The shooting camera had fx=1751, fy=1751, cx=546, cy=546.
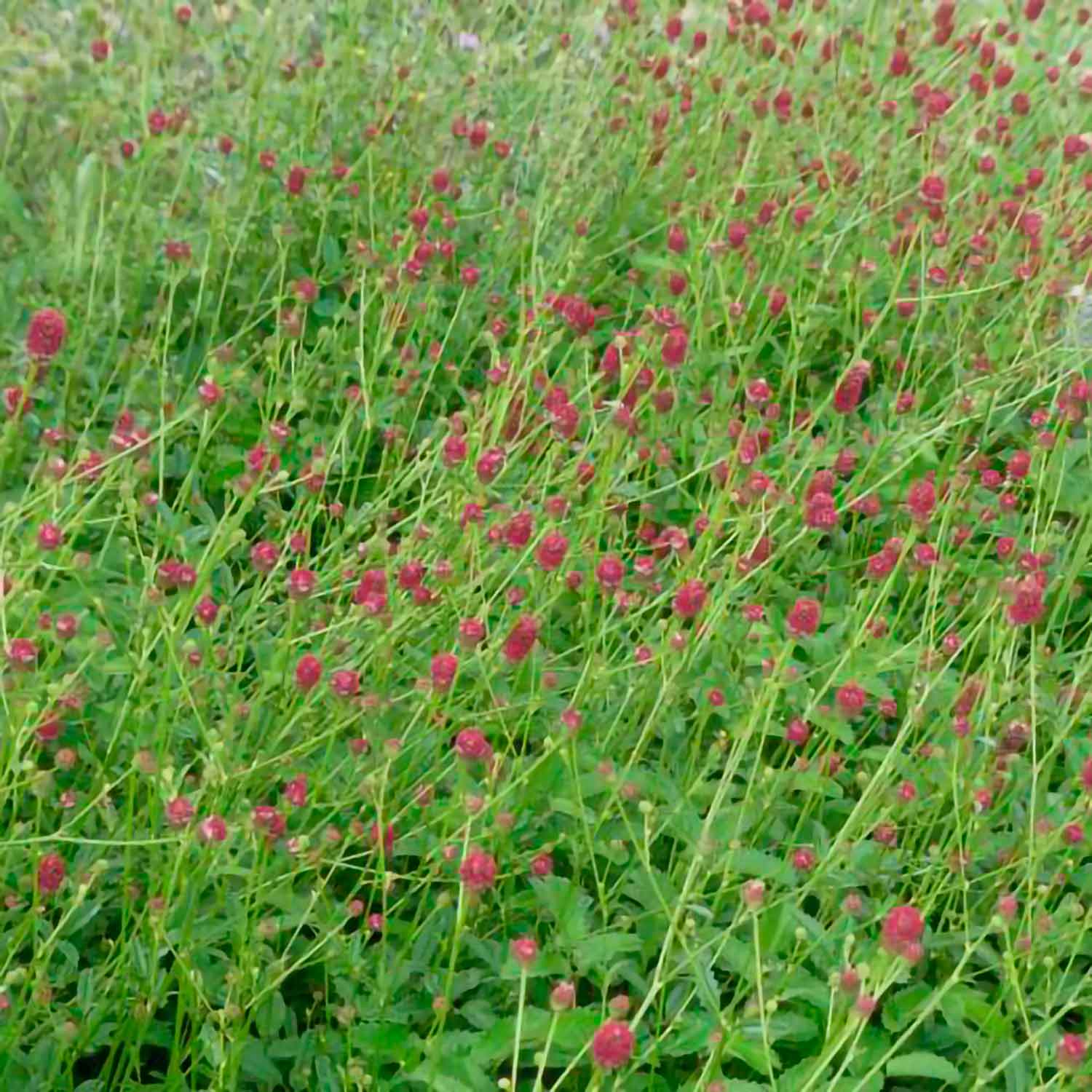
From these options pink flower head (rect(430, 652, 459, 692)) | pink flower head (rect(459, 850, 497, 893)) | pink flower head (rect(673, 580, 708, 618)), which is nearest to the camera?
pink flower head (rect(459, 850, 497, 893))

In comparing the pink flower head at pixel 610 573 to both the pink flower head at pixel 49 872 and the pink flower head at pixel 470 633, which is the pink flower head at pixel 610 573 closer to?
the pink flower head at pixel 470 633

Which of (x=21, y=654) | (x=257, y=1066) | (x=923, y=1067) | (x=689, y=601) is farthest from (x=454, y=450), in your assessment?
(x=923, y=1067)

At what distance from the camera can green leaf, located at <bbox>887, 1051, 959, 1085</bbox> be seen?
2.12 m

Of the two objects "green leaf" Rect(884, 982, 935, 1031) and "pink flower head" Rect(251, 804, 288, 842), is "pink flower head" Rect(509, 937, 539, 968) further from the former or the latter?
"green leaf" Rect(884, 982, 935, 1031)

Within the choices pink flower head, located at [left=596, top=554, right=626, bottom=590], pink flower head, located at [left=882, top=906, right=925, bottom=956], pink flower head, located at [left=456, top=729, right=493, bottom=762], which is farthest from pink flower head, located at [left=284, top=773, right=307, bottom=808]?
pink flower head, located at [left=882, top=906, right=925, bottom=956]

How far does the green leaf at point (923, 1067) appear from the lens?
6.95ft

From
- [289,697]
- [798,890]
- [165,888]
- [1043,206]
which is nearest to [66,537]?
[289,697]

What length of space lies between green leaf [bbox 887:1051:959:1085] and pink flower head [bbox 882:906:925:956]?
433 mm

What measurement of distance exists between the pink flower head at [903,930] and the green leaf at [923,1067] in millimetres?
433

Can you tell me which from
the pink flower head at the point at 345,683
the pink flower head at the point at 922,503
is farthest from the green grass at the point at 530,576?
the pink flower head at the point at 922,503

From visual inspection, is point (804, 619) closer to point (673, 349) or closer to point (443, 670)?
point (443, 670)

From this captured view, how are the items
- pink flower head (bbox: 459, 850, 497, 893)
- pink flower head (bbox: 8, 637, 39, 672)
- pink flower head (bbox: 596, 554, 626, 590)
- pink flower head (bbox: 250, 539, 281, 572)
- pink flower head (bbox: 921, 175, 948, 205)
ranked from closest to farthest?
pink flower head (bbox: 459, 850, 497, 893)
pink flower head (bbox: 8, 637, 39, 672)
pink flower head (bbox: 596, 554, 626, 590)
pink flower head (bbox: 250, 539, 281, 572)
pink flower head (bbox: 921, 175, 948, 205)

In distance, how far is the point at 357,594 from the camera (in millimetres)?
2303

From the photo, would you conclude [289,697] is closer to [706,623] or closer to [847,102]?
[706,623]
